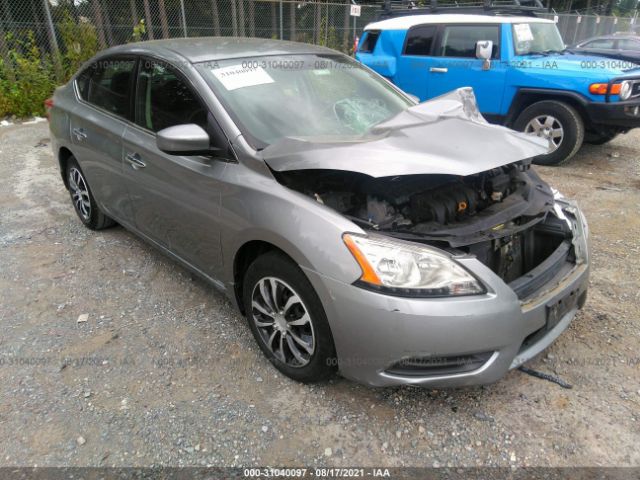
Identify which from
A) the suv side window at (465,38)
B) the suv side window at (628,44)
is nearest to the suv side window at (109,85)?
the suv side window at (465,38)

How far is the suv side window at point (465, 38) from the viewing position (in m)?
6.49

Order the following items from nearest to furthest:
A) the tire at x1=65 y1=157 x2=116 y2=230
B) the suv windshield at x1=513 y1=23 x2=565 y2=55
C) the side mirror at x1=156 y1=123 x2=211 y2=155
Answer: the side mirror at x1=156 y1=123 x2=211 y2=155 < the tire at x1=65 y1=157 x2=116 y2=230 < the suv windshield at x1=513 y1=23 x2=565 y2=55

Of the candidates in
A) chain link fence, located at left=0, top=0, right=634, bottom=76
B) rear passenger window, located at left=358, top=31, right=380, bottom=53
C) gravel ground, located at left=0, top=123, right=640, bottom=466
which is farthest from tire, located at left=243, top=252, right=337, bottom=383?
chain link fence, located at left=0, top=0, right=634, bottom=76

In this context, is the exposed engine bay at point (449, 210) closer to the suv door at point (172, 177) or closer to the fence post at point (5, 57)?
the suv door at point (172, 177)

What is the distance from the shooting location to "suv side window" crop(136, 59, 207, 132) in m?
2.80

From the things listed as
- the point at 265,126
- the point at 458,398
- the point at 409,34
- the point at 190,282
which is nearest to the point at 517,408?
the point at 458,398

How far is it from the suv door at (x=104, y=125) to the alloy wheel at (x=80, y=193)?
252 mm

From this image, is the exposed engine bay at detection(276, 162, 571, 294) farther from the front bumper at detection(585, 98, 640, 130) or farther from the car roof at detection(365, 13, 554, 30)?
the car roof at detection(365, 13, 554, 30)

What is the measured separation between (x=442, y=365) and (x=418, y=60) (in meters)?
6.14

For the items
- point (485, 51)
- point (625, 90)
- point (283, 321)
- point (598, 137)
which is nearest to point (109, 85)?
point (283, 321)

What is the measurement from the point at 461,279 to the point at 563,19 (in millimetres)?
21522

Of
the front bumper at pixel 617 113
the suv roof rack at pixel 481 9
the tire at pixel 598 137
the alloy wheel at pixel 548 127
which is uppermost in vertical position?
the suv roof rack at pixel 481 9

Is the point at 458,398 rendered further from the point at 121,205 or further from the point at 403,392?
the point at 121,205

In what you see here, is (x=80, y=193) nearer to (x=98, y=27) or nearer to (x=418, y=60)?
(x=418, y=60)
